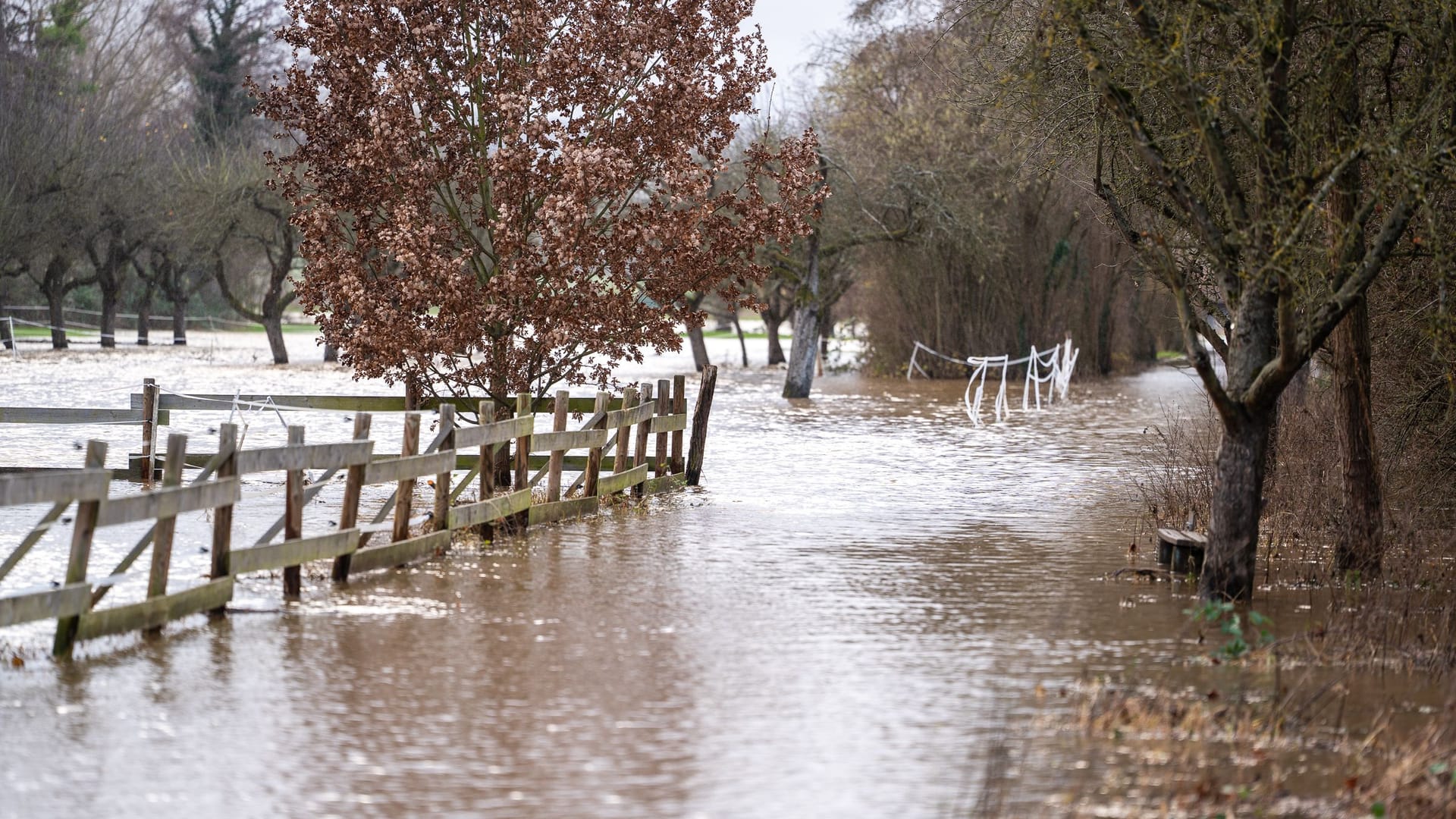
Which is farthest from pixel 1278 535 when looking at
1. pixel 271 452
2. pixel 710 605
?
pixel 271 452

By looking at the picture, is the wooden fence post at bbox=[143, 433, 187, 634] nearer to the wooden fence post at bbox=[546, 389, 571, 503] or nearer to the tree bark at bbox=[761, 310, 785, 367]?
the wooden fence post at bbox=[546, 389, 571, 503]

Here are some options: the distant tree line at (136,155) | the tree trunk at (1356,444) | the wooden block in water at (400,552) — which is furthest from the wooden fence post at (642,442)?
the distant tree line at (136,155)

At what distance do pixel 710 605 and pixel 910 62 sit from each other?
3393 centimetres

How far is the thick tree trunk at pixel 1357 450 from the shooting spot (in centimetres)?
1245

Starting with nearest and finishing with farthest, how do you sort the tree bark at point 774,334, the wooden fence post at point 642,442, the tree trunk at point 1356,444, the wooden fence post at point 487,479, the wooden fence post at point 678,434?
1. the tree trunk at point 1356,444
2. the wooden fence post at point 487,479
3. the wooden fence post at point 642,442
4. the wooden fence post at point 678,434
5. the tree bark at point 774,334

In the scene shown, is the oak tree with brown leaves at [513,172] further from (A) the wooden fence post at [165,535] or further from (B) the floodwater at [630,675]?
(A) the wooden fence post at [165,535]

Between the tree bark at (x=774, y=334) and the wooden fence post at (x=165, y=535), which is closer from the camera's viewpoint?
the wooden fence post at (x=165, y=535)

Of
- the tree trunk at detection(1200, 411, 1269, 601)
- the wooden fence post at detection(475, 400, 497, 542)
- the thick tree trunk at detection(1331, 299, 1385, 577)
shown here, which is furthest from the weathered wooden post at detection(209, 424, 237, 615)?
the thick tree trunk at detection(1331, 299, 1385, 577)

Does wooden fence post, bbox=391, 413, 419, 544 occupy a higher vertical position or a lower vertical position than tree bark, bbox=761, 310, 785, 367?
lower

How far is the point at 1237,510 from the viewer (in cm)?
1120

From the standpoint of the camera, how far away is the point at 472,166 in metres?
17.7

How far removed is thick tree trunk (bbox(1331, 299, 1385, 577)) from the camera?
1245 cm

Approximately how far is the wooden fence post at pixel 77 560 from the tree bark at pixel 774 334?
155ft

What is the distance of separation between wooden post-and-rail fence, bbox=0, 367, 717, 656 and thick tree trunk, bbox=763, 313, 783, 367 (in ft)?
130
